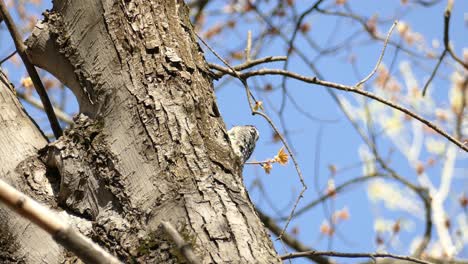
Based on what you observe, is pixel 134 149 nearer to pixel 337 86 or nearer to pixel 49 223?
pixel 49 223

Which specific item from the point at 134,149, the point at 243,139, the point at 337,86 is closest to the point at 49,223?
the point at 134,149

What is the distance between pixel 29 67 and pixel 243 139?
2.36ft

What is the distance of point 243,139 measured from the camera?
1817mm

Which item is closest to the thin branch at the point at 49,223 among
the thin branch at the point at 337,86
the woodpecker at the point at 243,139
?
the woodpecker at the point at 243,139

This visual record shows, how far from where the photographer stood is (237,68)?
2385mm

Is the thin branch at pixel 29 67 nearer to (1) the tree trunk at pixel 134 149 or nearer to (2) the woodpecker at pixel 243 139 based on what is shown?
(1) the tree trunk at pixel 134 149

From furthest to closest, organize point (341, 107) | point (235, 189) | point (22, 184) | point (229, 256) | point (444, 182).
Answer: point (444, 182) → point (341, 107) → point (22, 184) → point (235, 189) → point (229, 256)

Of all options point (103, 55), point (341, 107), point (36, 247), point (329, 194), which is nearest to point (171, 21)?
point (103, 55)

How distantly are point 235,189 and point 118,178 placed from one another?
0.97ft

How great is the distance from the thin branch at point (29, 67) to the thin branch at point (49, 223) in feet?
3.81

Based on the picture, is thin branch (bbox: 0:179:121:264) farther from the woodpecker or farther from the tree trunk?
the woodpecker

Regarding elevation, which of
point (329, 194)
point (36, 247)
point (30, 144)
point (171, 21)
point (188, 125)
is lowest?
point (36, 247)

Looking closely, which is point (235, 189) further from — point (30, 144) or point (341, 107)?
point (341, 107)

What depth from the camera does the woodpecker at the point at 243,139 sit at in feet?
5.84
